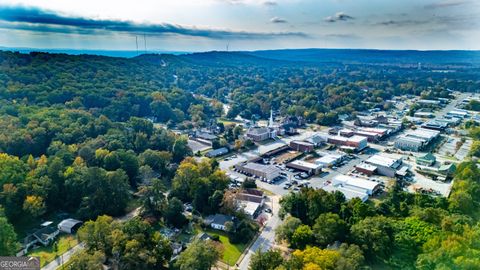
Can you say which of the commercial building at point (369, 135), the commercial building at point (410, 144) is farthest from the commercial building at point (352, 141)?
the commercial building at point (410, 144)

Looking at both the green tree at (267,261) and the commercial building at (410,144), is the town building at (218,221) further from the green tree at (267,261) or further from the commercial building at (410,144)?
the commercial building at (410,144)

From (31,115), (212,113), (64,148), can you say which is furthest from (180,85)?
(64,148)

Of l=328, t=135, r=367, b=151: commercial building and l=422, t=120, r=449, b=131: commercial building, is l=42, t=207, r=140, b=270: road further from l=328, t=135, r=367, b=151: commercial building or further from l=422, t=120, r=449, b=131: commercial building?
l=422, t=120, r=449, b=131: commercial building

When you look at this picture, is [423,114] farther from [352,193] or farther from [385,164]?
[352,193]

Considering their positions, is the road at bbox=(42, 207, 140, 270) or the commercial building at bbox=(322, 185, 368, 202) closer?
the road at bbox=(42, 207, 140, 270)

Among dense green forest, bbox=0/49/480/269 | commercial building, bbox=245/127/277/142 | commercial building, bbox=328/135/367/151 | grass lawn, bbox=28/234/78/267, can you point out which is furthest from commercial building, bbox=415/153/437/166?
grass lawn, bbox=28/234/78/267

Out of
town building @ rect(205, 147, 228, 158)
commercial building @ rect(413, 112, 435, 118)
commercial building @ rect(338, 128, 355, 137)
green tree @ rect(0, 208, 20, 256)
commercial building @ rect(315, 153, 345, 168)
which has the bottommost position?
town building @ rect(205, 147, 228, 158)

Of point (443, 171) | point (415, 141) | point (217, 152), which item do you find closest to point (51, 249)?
point (217, 152)
